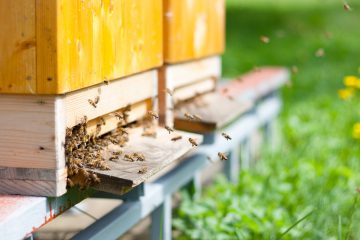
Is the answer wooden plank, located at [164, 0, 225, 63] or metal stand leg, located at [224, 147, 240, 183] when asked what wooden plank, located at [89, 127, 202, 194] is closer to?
wooden plank, located at [164, 0, 225, 63]

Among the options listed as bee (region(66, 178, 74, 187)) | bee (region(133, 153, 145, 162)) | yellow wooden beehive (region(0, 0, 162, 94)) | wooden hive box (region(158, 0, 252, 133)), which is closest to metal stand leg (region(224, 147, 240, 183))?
wooden hive box (region(158, 0, 252, 133))

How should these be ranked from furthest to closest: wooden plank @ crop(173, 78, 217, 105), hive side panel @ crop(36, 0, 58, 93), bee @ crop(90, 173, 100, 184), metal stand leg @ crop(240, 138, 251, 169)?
metal stand leg @ crop(240, 138, 251, 169)
wooden plank @ crop(173, 78, 217, 105)
bee @ crop(90, 173, 100, 184)
hive side panel @ crop(36, 0, 58, 93)

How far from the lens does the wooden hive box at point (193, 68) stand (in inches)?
140

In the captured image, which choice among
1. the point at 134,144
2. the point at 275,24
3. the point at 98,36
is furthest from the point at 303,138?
the point at 275,24

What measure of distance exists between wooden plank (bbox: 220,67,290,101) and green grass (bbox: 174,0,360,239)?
1.31 ft

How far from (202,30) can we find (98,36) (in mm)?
1402

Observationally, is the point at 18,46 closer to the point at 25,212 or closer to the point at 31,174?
the point at 31,174

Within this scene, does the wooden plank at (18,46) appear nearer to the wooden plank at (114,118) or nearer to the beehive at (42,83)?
the beehive at (42,83)

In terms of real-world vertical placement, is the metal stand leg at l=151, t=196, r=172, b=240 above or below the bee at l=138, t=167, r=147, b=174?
below

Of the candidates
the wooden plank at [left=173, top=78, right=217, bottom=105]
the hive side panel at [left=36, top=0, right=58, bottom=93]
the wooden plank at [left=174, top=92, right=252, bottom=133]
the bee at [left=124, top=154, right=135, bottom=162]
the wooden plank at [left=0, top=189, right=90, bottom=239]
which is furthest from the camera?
the wooden plank at [left=173, top=78, right=217, bottom=105]

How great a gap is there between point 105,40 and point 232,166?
7.98ft

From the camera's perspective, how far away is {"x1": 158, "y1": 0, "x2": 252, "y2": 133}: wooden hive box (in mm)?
3545

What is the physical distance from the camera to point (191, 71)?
13.0 feet

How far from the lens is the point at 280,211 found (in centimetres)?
386
